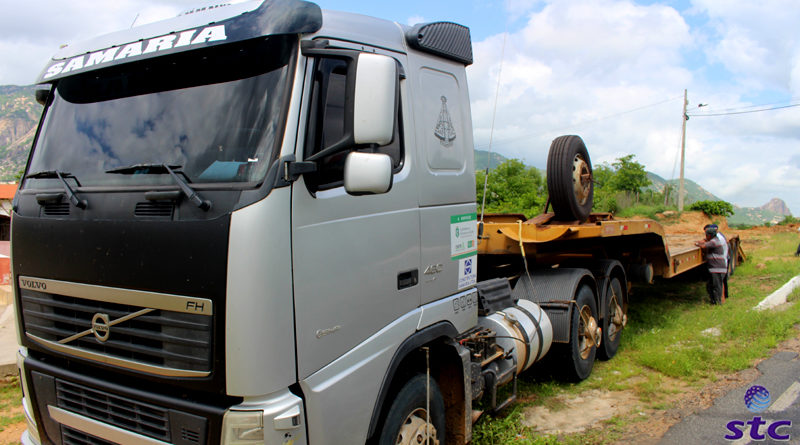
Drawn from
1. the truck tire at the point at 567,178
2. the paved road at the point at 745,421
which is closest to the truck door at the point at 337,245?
the paved road at the point at 745,421

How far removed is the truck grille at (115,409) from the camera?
231 cm

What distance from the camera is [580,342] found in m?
5.65

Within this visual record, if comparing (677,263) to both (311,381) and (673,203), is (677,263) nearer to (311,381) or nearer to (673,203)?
(311,381)

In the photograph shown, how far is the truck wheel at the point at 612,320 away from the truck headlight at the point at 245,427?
5004 millimetres

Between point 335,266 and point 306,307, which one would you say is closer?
point 306,307

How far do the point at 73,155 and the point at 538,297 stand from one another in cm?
422

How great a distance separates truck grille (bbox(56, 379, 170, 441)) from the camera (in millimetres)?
2309

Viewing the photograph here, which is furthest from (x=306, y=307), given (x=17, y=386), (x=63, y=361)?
(x=17, y=386)

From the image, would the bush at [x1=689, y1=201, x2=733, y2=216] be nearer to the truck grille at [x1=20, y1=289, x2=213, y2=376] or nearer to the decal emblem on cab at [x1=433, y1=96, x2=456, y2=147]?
the decal emblem on cab at [x1=433, y1=96, x2=456, y2=147]

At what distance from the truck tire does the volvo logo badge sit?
4.40m

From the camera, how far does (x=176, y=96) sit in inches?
97.7

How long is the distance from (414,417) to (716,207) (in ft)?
96.9

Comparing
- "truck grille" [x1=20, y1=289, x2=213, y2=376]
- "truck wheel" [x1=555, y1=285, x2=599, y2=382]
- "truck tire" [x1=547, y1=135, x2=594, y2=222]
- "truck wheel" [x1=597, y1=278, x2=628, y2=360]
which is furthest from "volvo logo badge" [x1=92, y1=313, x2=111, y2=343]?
"truck wheel" [x1=597, y1=278, x2=628, y2=360]

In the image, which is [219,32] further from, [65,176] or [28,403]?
[28,403]
